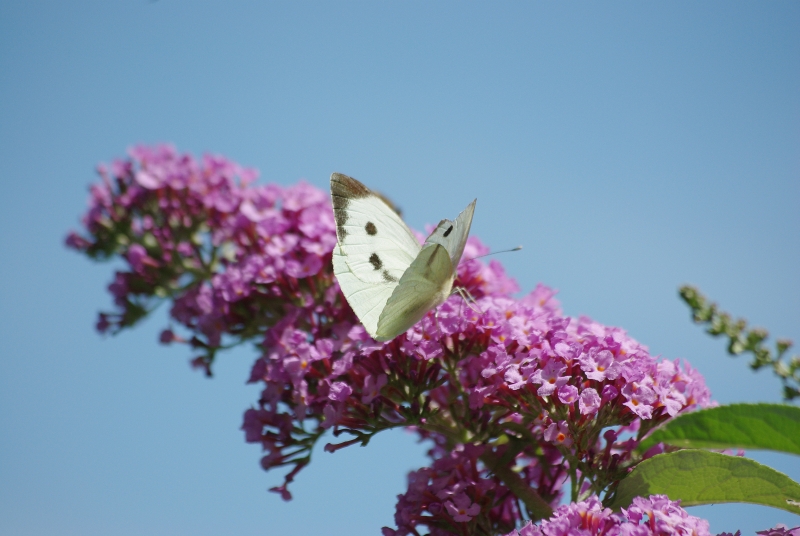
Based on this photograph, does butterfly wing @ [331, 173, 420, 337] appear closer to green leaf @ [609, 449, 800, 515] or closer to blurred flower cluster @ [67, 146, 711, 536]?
blurred flower cluster @ [67, 146, 711, 536]

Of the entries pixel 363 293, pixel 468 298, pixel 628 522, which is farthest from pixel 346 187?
pixel 628 522

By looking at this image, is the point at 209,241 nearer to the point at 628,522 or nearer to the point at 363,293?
the point at 363,293

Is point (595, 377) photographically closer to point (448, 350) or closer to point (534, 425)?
point (534, 425)

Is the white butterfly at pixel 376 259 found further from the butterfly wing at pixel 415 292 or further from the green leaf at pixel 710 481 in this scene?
the green leaf at pixel 710 481

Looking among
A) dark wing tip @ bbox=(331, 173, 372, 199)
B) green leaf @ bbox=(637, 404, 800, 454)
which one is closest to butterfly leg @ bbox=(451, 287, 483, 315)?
dark wing tip @ bbox=(331, 173, 372, 199)

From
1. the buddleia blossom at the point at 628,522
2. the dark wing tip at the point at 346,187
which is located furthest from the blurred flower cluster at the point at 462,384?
the dark wing tip at the point at 346,187

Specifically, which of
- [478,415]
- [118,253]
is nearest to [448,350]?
[478,415]
